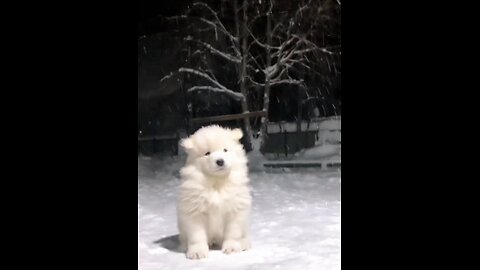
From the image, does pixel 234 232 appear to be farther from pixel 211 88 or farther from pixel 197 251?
pixel 211 88

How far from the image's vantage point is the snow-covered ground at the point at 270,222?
146cm

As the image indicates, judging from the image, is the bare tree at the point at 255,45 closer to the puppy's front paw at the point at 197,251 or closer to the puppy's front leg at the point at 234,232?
the puppy's front leg at the point at 234,232

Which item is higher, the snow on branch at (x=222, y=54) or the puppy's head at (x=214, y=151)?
the snow on branch at (x=222, y=54)

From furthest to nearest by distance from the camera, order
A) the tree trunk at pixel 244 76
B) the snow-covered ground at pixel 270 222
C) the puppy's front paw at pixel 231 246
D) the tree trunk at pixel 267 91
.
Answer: the tree trunk at pixel 267 91, the tree trunk at pixel 244 76, the puppy's front paw at pixel 231 246, the snow-covered ground at pixel 270 222

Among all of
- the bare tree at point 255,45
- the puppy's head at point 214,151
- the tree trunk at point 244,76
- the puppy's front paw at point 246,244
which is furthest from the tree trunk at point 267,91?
the puppy's front paw at point 246,244

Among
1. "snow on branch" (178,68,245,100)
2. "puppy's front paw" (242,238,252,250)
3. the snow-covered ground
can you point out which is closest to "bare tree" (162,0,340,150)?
"snow on branch" (178,68,245,100)

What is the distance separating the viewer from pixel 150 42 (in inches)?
89.8

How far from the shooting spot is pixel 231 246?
1603 mm

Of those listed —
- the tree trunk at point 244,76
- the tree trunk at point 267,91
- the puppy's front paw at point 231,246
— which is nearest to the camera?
the puppy's front paw at point 231,246

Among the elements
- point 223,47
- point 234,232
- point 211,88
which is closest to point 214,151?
point 234,232

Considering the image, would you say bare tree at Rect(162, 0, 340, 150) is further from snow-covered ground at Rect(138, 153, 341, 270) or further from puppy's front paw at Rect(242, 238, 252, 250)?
puppy's front paw at Rect(242, 238, 252, 250)
